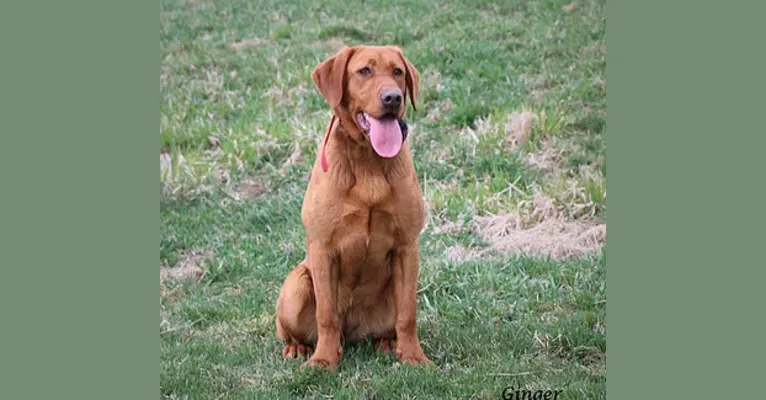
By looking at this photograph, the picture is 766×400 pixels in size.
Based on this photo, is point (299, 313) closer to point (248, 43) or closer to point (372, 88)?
point (372, 88)

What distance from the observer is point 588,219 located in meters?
6.49

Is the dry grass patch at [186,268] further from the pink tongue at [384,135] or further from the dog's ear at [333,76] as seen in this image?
the pink tongue at [384,135]

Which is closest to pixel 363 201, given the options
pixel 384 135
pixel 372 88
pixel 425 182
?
pixel 384 135

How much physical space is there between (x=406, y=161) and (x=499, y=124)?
87.9 inches

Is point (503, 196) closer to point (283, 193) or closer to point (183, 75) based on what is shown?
point (283, 193)

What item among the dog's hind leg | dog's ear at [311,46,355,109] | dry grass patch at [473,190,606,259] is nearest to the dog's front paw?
the dog's hind leg

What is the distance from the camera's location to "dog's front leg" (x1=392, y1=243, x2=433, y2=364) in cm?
558

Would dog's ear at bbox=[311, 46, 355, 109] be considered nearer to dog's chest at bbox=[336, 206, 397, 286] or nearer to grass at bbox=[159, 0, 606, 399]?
dog's chest at bbox=[336, 206, 397, 286]

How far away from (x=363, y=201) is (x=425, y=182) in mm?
2453

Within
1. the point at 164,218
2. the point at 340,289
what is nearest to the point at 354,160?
the point at 340,289

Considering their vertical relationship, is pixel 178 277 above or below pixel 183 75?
below

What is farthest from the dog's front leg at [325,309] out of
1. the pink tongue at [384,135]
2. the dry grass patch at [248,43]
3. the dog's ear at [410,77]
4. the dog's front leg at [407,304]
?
the dry grass patch at [248,43]

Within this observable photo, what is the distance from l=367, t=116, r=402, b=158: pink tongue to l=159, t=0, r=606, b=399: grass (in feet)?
3.81

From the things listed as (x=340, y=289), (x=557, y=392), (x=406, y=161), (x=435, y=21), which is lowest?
(x=557, y=392)
